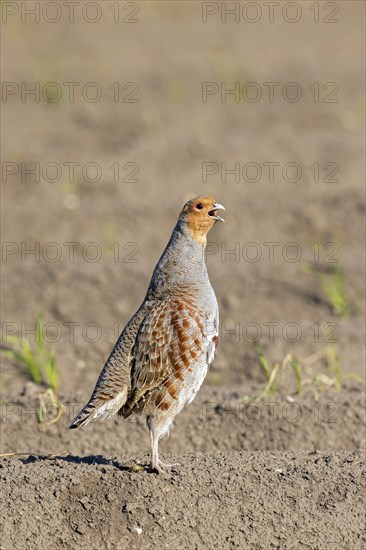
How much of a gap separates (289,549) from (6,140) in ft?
33.9

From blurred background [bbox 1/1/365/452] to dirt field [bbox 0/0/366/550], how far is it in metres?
0.03

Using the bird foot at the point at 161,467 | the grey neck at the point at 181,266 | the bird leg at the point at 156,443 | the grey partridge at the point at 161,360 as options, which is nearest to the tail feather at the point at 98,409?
the grey partridge at the point at 161,360

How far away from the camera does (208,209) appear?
16.9 ft

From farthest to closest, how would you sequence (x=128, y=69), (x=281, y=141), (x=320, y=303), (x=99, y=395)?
(x=128, y=69) → (x=281, y=141) → (x=320, y=303) → (x=99, y=395)

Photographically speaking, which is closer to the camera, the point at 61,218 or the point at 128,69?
the point at 61,218

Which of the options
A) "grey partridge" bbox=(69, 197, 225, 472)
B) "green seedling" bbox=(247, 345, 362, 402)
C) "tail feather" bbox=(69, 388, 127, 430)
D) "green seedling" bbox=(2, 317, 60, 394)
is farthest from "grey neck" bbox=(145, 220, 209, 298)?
"green seedling" bbox=(2, 317, 60, 394)

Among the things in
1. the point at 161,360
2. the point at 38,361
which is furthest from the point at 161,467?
the point at 38,361

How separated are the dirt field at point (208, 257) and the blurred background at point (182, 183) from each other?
32 millimetres

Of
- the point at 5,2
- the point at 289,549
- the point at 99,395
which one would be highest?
the point at 5,2

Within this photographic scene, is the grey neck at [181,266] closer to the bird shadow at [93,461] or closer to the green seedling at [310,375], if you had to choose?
the bird shadow at [93,461]

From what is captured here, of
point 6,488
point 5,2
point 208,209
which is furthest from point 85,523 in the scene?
point 5,2

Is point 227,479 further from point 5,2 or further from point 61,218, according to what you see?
point 5,2

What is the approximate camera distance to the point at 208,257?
10.0 meters

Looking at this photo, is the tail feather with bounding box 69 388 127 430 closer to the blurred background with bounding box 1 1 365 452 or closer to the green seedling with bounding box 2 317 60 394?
the blurred background with bounding box 1 1 365 452
